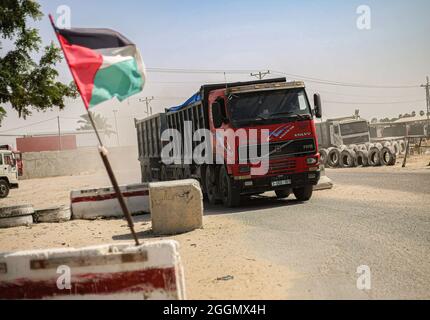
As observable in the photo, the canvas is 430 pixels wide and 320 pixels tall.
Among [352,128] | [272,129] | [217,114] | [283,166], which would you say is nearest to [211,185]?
[283,166]

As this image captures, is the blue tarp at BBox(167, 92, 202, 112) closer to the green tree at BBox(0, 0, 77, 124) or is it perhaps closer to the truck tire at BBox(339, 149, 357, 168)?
the green tree at BBox(0, 0, 77, 124)

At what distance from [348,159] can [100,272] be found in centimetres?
2516

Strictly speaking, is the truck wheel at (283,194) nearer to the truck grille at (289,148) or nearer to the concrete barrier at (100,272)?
the truck grille at (289,148)

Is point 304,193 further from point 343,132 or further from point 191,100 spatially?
point 343,132

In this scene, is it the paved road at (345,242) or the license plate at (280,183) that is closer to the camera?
the paved road at (345,242)

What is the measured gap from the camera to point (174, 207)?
32.3 ft

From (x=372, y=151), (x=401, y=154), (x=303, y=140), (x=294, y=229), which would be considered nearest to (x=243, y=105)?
(x=303, y=140)

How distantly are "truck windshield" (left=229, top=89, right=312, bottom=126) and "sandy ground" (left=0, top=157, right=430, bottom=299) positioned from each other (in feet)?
8.16

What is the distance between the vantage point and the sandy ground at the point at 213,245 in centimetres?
554

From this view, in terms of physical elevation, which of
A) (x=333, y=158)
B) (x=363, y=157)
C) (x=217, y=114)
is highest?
(x=217, y=114)

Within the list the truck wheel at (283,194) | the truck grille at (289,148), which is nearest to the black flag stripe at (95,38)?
the truck grille at (289,148)

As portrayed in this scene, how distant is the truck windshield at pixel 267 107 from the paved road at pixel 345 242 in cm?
226

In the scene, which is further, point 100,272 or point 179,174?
point 179,174
